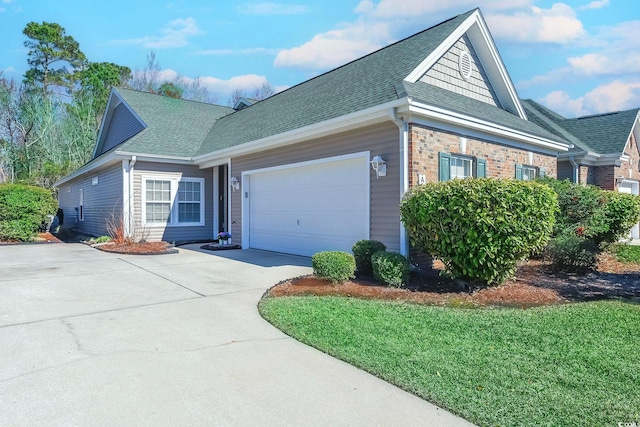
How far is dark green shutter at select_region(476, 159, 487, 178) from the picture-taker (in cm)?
948

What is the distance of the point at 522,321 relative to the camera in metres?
4.81

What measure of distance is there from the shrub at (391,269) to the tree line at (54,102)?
26154 millimetres

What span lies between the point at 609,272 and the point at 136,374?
872cm

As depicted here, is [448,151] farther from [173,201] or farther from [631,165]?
[631,165]

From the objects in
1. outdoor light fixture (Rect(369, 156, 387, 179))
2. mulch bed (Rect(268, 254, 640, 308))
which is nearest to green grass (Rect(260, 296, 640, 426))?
mulch bed (Rect(268, 254, 640, 308))

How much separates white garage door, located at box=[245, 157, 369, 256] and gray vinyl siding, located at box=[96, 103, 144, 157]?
7.33 metres

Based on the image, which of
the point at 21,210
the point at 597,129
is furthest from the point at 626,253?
the point at 21,210

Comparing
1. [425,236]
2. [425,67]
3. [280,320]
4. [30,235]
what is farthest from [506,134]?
[30,235]

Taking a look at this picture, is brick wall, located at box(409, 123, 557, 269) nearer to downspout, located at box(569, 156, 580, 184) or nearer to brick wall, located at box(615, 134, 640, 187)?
downspout, located at box(569, 156, 580, 184)

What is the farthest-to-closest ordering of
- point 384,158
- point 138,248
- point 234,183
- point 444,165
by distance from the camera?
point 234,183, point 138,248, point 444,165, point 384,158

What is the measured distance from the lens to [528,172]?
1145cm

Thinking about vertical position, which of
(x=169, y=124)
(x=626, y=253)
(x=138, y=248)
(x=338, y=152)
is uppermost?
(x=169, y=124)

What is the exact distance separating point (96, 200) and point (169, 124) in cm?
481

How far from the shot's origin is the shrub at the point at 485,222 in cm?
590
